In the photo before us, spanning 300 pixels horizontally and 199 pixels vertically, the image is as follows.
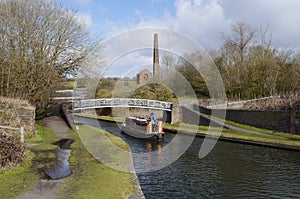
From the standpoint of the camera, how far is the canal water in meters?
10.1

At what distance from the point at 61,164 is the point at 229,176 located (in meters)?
6.55

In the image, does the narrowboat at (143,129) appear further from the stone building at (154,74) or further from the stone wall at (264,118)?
the stone building at (154,74)

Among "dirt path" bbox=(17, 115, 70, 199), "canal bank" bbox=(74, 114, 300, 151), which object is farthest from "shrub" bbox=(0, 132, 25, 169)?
"canal bank" bbox=(74, 114, 300, 151)

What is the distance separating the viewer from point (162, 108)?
106 feet

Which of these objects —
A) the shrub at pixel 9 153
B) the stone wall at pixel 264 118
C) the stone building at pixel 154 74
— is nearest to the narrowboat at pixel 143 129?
the stone wall at pixel 264 118

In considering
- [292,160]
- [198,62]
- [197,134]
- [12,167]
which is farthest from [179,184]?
[198,62]

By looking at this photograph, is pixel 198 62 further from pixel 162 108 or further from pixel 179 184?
pixel 179 184

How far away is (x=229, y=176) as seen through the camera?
1208 centimetres

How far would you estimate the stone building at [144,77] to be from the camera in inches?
1706

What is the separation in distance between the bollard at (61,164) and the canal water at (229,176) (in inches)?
107

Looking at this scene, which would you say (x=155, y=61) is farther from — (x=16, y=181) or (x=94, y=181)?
(x=16, y=181)

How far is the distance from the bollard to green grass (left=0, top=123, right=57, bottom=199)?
0.97 ft

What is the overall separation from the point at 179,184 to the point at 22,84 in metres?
13.6

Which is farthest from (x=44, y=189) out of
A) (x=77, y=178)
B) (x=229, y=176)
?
(x=229, y=176)
